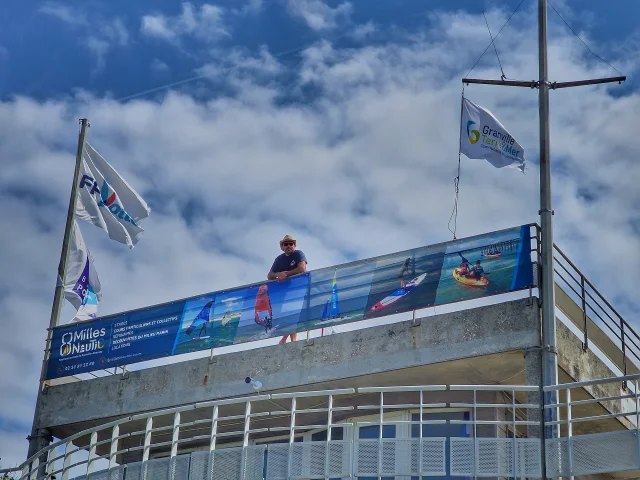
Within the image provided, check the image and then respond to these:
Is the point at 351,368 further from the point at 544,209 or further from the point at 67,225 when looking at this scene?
the point at 67,225

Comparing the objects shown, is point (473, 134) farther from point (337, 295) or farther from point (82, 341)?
point (82, 341)

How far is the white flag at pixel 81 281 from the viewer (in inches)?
1000

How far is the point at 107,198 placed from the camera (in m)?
26.1

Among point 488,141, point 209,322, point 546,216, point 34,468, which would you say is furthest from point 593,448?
point 34,468

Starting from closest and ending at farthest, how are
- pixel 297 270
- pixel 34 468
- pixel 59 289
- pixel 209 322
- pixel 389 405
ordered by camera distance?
1. pixel 389 405
2. pixel 34 468
3. pixel 297 270
4. pixel 209 322
5. pixel 59 289

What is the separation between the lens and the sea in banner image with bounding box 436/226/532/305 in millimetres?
19234

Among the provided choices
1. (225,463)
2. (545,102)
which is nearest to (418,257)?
(545,102)

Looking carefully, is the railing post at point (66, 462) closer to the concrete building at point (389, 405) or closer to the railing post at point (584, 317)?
the concrete building at point (389, 405)

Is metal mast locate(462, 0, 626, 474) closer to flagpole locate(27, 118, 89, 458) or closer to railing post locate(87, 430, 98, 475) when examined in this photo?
railing post locate(87, 430, 98, 475)

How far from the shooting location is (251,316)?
21672 mm

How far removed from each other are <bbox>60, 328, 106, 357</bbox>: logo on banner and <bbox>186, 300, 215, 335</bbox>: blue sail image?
230cm

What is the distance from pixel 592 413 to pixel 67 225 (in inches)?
456

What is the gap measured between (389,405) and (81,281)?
909cm

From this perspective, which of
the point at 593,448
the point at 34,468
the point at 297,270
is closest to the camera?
the point at 593,448
